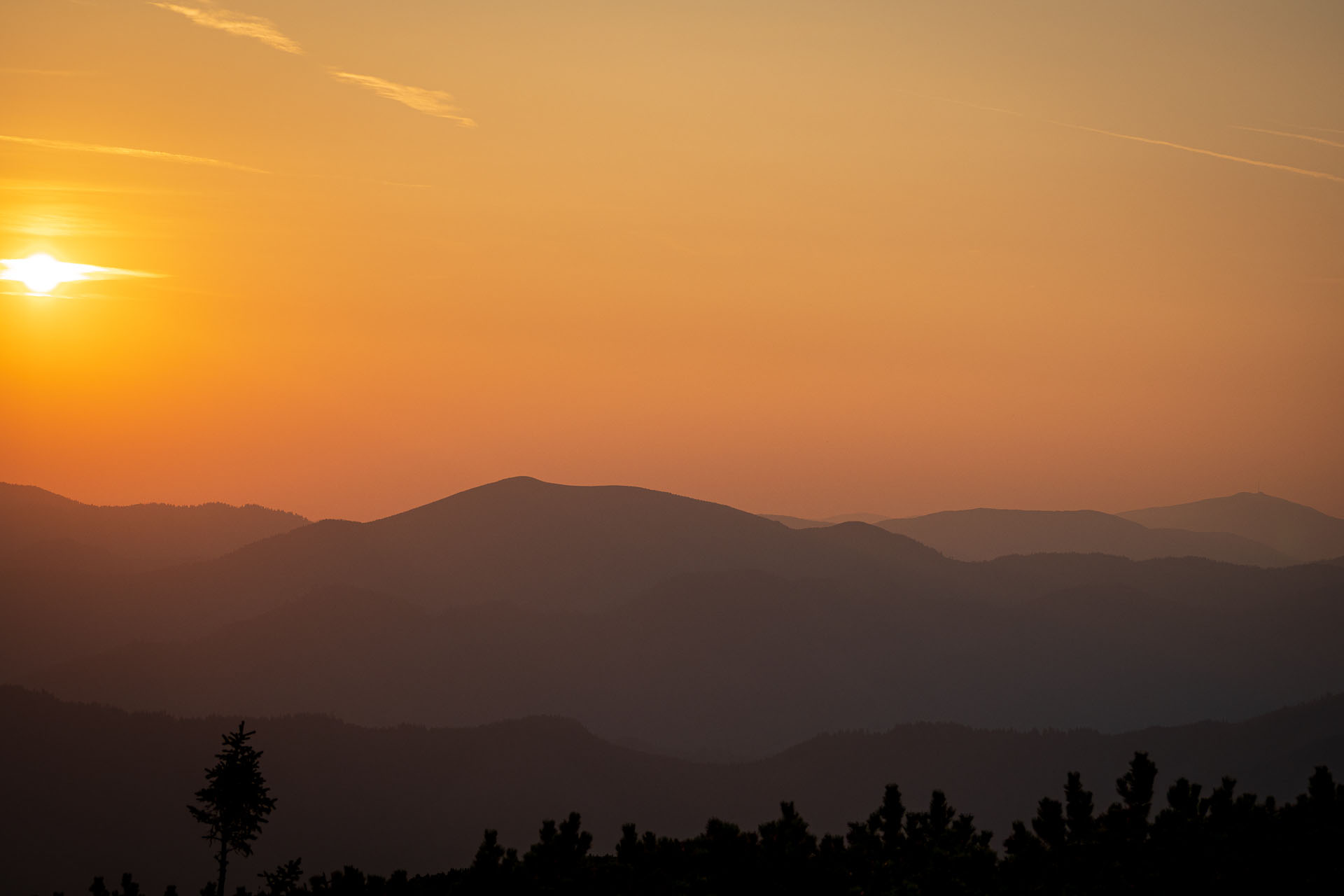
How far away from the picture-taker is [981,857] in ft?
160

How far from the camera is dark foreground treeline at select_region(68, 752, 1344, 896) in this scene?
4531cm

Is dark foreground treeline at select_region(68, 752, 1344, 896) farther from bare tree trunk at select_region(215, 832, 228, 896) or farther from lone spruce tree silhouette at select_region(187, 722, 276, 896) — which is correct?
lone spruce tree silhouette at select_region(187, 722, 276, 896)

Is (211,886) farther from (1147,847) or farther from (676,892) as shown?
(1147,847)

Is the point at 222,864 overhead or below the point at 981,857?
overhead

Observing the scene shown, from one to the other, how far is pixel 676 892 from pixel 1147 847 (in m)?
18.5

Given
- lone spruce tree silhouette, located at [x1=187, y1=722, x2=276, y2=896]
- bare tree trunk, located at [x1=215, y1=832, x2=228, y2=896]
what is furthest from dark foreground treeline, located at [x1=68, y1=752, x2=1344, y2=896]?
lone spruce tree silhouette, located at [x1=187, y1=722, x2=276, y2=896]

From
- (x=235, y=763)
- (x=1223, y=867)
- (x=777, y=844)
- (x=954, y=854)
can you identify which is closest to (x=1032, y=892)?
(x=954, y=854)

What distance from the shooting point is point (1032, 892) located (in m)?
47.0

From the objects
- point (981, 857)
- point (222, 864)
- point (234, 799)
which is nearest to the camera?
point (981, 857)

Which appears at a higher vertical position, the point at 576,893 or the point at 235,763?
the point at 235,763

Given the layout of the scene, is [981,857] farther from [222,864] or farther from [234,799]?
[234,799]

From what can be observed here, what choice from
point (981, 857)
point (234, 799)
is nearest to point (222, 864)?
point (234, 799)

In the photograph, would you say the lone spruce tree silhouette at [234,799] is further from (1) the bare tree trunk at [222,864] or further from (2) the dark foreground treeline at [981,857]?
(2) the dark foreground treeline at [981,857]

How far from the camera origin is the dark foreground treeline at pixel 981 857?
149ft
